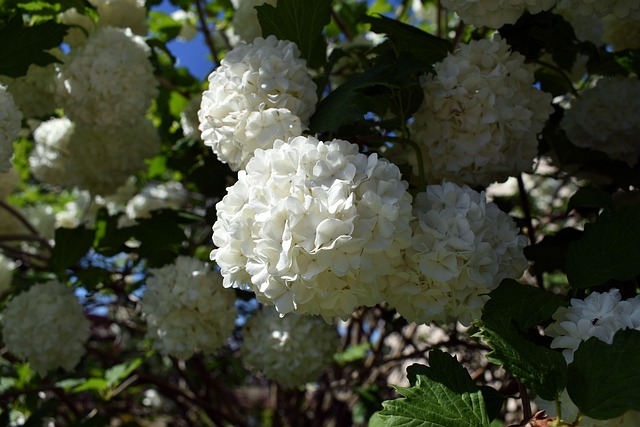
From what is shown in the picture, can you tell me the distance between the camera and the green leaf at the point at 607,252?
53.8 inches

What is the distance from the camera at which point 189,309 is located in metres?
2.06

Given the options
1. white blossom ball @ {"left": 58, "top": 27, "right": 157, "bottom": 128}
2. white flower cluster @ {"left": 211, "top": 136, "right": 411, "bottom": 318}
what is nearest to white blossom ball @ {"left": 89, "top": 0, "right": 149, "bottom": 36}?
white blossom ball @ {"left": 58, "top": 27, "right": 157, "bottom": 128}

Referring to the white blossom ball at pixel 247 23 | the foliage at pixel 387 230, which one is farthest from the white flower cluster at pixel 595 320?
the white blossom ball at pixel 247 23

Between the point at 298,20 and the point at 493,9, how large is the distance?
0.53m

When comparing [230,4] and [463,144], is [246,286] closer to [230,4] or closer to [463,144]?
[463,144]

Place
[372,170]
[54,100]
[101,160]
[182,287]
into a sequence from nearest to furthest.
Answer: [372,170]
[182,287]
[54,100]
[101,160]

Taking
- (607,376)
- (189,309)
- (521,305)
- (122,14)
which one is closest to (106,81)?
(122,14)

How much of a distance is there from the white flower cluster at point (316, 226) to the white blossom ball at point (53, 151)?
2.46m

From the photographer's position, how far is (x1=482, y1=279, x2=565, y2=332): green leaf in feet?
4.44

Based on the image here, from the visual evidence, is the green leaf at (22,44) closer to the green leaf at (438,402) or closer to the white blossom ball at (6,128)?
the white blossom ball at (6,128)

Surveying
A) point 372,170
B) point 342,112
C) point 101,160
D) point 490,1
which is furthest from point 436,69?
point 101,160

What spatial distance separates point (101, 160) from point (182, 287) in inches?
48.1

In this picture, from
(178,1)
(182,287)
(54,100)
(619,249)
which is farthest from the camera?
(178,1)

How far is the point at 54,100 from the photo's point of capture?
2.49 metres
